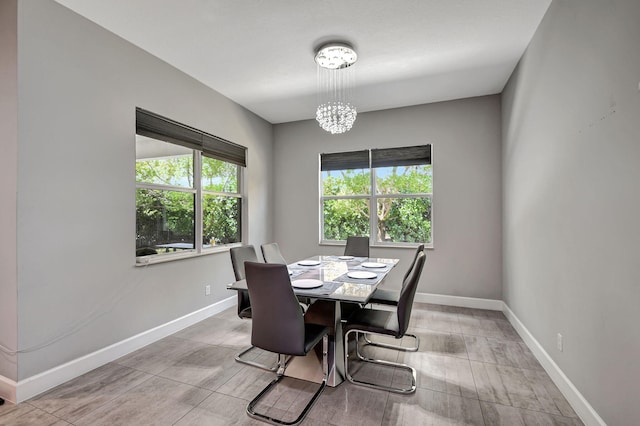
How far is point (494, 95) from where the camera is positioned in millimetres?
3904

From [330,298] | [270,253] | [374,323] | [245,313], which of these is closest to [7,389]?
[245,313]

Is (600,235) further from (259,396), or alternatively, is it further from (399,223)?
(399,223)

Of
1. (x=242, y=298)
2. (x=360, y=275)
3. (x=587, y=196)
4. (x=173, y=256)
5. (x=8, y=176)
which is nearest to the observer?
(x=587, y=196)

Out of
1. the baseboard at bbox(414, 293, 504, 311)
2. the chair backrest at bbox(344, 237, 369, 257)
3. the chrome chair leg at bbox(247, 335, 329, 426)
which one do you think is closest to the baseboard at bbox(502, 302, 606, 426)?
the baseboard at bbox(414, 293, 504, 311)

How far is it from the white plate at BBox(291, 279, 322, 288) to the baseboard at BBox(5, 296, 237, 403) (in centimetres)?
176

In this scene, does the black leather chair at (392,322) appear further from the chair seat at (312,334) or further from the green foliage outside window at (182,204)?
the green foliage outside window at (182,204)

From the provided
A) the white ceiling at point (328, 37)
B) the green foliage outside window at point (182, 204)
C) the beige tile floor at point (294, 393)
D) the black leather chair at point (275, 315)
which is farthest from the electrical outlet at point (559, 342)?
the green foliage outside window at point (182, 204)

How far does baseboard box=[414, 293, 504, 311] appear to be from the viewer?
388 cm

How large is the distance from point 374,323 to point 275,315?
0.80m

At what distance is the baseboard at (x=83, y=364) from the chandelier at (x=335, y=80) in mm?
2701

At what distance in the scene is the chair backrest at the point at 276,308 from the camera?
1.75m

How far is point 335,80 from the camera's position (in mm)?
3504

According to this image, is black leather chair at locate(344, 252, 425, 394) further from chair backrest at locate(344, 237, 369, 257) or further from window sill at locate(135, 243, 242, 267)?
window sill at locate(135, 243, 242, 267)

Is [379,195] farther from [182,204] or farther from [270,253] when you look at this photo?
[182,204]
